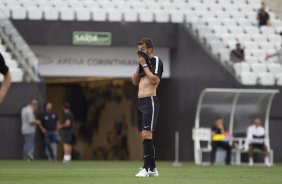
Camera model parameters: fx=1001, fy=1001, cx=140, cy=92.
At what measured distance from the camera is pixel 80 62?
35.9m

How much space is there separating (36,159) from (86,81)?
36.6ft

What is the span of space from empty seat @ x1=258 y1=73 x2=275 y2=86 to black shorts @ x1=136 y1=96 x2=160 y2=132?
16.3 meters

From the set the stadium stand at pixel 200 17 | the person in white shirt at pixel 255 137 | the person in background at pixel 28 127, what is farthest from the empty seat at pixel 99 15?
the person in white shirt at pixel 255 137

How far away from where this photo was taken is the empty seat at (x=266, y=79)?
3294 centimetres

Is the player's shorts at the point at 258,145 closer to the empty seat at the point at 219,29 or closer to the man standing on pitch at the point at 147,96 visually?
the empty seat at the point at 219,29

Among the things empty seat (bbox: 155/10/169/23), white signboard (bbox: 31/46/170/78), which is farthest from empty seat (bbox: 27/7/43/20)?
empty seat (bbox: 155/10/169/23)

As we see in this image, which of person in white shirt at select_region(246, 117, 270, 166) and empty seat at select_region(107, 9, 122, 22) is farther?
empty seat at select_region(107, 9, 122, 22)

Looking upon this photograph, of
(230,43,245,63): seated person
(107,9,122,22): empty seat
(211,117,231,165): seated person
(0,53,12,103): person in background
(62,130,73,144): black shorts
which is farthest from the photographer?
(107,9,122,22): empty seat

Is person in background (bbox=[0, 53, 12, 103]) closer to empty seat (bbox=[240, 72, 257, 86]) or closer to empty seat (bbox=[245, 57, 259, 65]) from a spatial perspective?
empty seat (bbox=[240, 72, 257, 86])

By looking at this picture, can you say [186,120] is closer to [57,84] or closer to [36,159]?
[36,159]

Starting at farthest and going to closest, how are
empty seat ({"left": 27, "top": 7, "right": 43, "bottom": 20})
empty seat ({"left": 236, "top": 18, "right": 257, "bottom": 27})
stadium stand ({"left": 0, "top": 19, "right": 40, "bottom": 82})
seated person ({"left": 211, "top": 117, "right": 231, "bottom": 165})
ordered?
Answer: empty seat ({"left": 236, "top": 18, "right": 257, "bottom": 27}), empty seat ({"left": 27, "top": 7, "right": 43, "bottom": 20}), stadium stand ({"left": 0, "top": 19, "right": 40, "bottom": 82}), seated person ({"left": 211, "top": 117, "right": 231, "bottom": 165})

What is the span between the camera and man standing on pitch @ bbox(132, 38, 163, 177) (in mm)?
16875

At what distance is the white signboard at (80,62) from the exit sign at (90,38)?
794 mm

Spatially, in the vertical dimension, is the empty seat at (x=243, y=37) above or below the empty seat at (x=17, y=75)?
above
